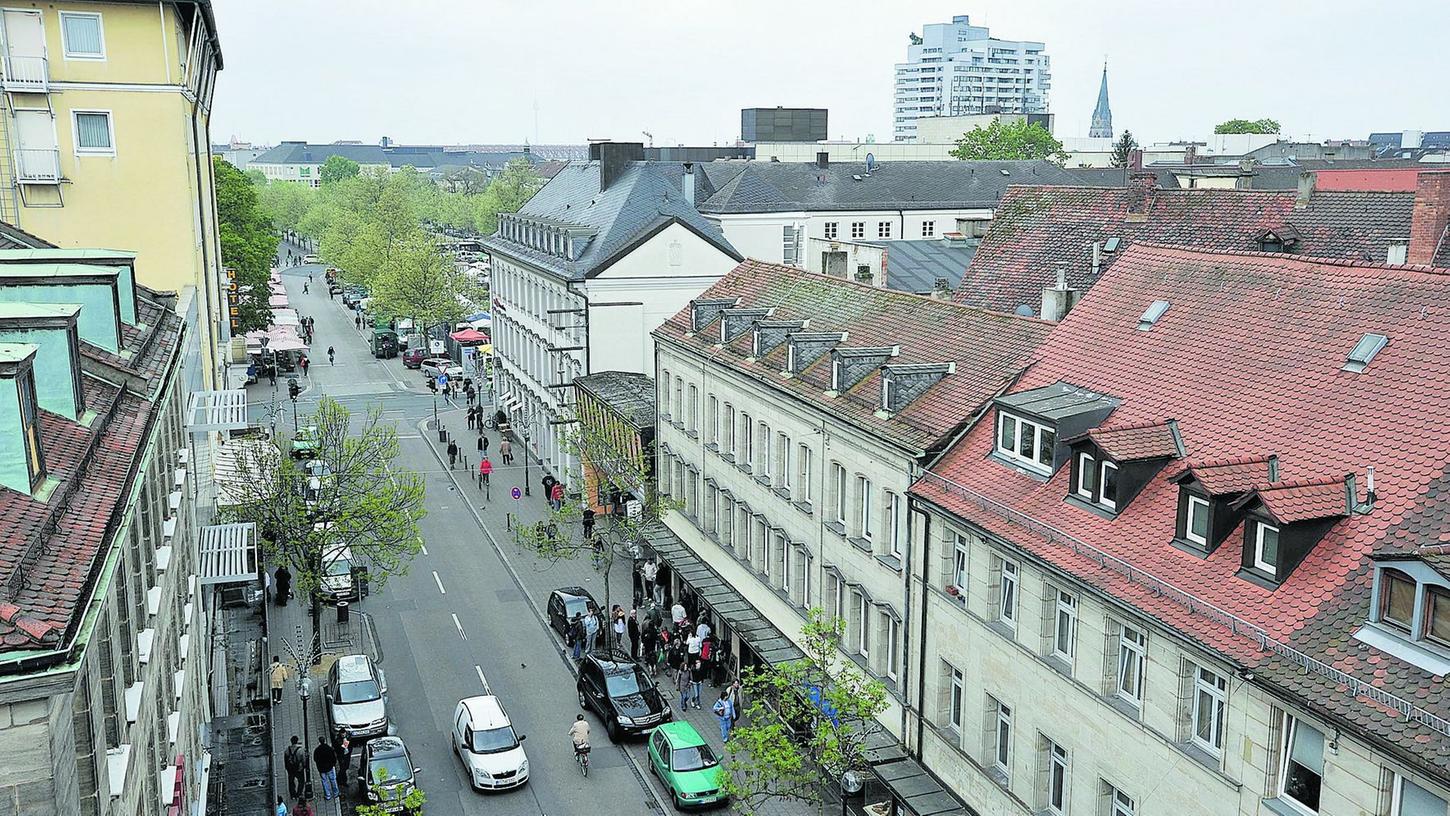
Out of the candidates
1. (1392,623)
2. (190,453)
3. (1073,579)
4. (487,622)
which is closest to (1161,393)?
(1073,579)

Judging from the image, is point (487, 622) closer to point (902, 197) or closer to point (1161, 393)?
point (1161, 393)

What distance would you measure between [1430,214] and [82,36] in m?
33.8

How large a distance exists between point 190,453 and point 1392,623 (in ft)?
87.0

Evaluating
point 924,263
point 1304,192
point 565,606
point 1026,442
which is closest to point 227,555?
point 565,606

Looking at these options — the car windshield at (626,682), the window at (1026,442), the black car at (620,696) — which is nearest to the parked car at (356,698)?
the black car at (620,696)

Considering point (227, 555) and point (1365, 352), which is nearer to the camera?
point (1365, 352)

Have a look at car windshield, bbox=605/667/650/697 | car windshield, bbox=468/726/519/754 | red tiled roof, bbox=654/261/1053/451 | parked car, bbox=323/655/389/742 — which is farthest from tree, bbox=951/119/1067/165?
car windshield, bbox=468/726/519/754

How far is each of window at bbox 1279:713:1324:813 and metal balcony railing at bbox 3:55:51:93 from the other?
3249cm

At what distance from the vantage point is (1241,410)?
69.9 feet

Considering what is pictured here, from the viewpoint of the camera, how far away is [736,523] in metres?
37.6

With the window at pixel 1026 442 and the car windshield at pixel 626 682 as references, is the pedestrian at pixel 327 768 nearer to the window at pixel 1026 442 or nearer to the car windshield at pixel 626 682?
the car windshield at pixel 626 682

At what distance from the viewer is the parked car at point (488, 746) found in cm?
2986

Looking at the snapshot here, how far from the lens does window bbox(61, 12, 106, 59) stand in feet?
109

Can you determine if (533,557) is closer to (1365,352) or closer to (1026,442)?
(1026,442)
